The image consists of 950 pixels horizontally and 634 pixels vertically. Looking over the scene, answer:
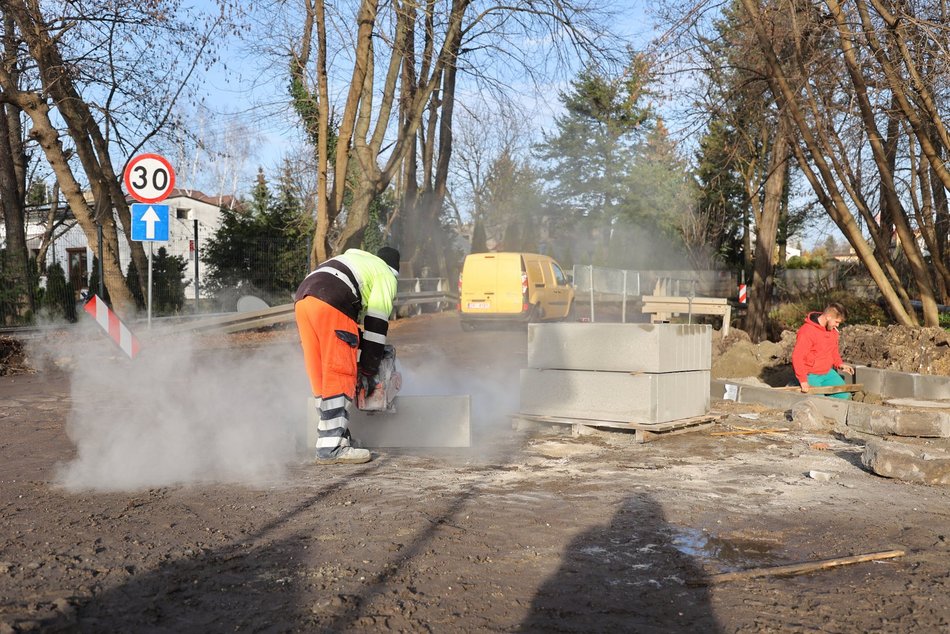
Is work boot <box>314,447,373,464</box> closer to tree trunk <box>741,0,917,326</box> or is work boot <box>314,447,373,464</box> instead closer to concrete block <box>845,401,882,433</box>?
concrete block <box>845,401,882,433</box>

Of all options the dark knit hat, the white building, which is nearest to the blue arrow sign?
the dark knit hat

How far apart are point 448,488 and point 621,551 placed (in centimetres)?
167

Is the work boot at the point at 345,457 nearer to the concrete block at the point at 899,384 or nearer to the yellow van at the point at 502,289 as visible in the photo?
the concrete block at the point at 899,384

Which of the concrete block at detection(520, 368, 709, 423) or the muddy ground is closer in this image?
the muddy ground

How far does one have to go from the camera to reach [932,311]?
12.5m

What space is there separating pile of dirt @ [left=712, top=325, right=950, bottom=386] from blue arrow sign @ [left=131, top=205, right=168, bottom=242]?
799 cm

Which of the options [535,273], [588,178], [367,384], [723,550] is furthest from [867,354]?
[588,178]

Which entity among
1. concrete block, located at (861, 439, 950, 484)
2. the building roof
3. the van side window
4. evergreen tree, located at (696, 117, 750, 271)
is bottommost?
concrete block, located at (861, 439, 950, 484)

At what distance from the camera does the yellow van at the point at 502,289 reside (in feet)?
65.2

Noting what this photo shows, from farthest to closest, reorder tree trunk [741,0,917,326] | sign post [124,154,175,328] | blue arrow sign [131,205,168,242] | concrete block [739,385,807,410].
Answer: tree trunk [741,0,917,326] → blue arrow sign [131,205,168,242] → sign post [124,154,175,328] → concrete block [739,385,807,410]

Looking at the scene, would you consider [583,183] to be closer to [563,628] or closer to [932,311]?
[932,311]

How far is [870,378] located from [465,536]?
7.67 metres

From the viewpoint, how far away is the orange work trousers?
21.8 feet

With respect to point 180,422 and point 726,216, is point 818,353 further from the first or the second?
point 726,216
